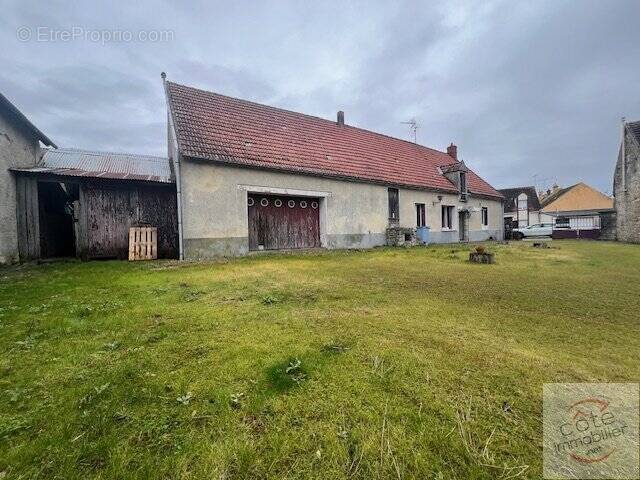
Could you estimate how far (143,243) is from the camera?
984 cm

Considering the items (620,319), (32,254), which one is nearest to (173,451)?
(620,319)

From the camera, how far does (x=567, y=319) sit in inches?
138

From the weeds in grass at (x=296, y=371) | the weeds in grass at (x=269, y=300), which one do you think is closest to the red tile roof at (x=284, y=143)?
the weeds in grass at (x=269, y=300)

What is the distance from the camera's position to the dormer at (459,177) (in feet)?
63.5

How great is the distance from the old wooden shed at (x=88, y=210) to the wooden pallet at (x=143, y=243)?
257mm

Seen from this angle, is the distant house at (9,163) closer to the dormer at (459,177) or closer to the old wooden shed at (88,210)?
the old wooden shed at (88,210)

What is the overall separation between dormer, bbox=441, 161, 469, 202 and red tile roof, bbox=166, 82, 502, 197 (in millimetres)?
761

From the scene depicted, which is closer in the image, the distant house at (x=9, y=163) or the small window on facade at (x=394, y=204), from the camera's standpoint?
the distant house at (x=9, y=163)

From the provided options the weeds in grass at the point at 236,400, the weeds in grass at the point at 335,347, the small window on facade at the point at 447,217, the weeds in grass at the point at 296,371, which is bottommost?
the weeds in grass at the point at 236,400

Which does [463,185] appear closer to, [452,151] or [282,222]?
[452,151]

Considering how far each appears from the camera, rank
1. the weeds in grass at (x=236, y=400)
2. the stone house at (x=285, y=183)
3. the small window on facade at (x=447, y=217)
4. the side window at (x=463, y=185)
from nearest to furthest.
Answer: the weeds in grass at (x=236, y=400)
the stone house at (x=285, y=183)
the small window on facade at (x=447, y=217)
the side window at (x=463, y=185)

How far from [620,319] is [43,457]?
17.7 ft

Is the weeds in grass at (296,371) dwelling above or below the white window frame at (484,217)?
below

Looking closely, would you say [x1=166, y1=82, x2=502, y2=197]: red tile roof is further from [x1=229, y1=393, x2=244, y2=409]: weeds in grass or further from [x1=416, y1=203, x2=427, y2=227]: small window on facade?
[x1=229, y1=393, x2=244, y2=409]: weeds in grass
